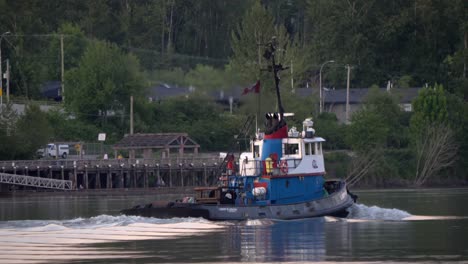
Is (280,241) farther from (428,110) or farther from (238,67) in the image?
(428,110)

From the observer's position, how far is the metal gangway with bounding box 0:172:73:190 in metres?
91.7

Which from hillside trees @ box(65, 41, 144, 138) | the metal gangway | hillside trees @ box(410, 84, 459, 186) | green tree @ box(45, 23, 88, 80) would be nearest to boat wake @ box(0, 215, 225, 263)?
the metal gangway

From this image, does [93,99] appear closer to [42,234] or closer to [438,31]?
[438,31]

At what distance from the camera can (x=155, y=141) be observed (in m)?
100

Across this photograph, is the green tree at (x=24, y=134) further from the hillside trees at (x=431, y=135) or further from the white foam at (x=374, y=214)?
the white foam at (x=374, y=214)

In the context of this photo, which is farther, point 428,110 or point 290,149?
point 428,110

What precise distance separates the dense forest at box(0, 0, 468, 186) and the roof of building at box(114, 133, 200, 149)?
358 centimetres

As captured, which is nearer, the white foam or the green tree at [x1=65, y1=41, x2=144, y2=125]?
the white foam

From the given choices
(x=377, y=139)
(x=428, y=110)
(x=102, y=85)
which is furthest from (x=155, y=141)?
(x=428, y=110)

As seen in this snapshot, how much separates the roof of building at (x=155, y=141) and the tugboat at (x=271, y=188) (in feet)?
123

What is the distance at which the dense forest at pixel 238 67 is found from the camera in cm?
10712

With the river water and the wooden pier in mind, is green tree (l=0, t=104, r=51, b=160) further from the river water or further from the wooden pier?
the river water

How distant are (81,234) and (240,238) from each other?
6.47m

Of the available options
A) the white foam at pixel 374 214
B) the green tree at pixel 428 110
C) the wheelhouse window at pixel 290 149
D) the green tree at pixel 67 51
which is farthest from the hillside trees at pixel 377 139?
the wheelhouse window at pixel 290 149
